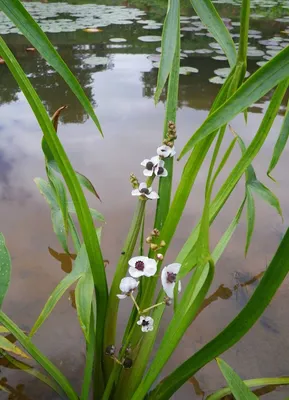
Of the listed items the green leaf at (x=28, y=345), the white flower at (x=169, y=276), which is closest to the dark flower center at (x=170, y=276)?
the white flower at (x=169, y=276)

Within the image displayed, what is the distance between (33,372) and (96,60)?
2.15m

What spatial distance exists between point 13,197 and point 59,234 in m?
0.47

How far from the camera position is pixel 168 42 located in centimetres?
52

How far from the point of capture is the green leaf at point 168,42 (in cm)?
51

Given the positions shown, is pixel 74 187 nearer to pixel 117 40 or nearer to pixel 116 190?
pixel 116 190

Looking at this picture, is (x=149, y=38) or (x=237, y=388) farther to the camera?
(x=149, y=38)

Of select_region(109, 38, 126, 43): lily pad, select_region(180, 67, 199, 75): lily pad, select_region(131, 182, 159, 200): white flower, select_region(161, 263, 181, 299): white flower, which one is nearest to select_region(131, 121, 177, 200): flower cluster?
select_region(131, 182, 159, 200): white flower

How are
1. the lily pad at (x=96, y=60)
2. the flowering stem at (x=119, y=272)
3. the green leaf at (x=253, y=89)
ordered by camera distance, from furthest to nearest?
the lily pad at (x=96, y=60) < the flowering stem at (x=119, y=272) < the green leaf at (x=253, y=89)

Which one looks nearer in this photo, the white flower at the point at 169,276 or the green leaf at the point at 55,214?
the white flower at the point at 169,276

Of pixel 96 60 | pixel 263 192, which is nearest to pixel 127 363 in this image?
pixel 263 192

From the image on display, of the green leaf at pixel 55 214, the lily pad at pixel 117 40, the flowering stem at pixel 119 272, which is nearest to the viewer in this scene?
the flowering stem at pixel 119 272

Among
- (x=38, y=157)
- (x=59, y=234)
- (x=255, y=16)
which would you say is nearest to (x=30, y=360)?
(x=59, y=234)

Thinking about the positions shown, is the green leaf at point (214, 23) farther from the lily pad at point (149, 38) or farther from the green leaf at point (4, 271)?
the lily pad at point (149, 38)

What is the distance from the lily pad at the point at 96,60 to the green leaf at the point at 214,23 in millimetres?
2033
